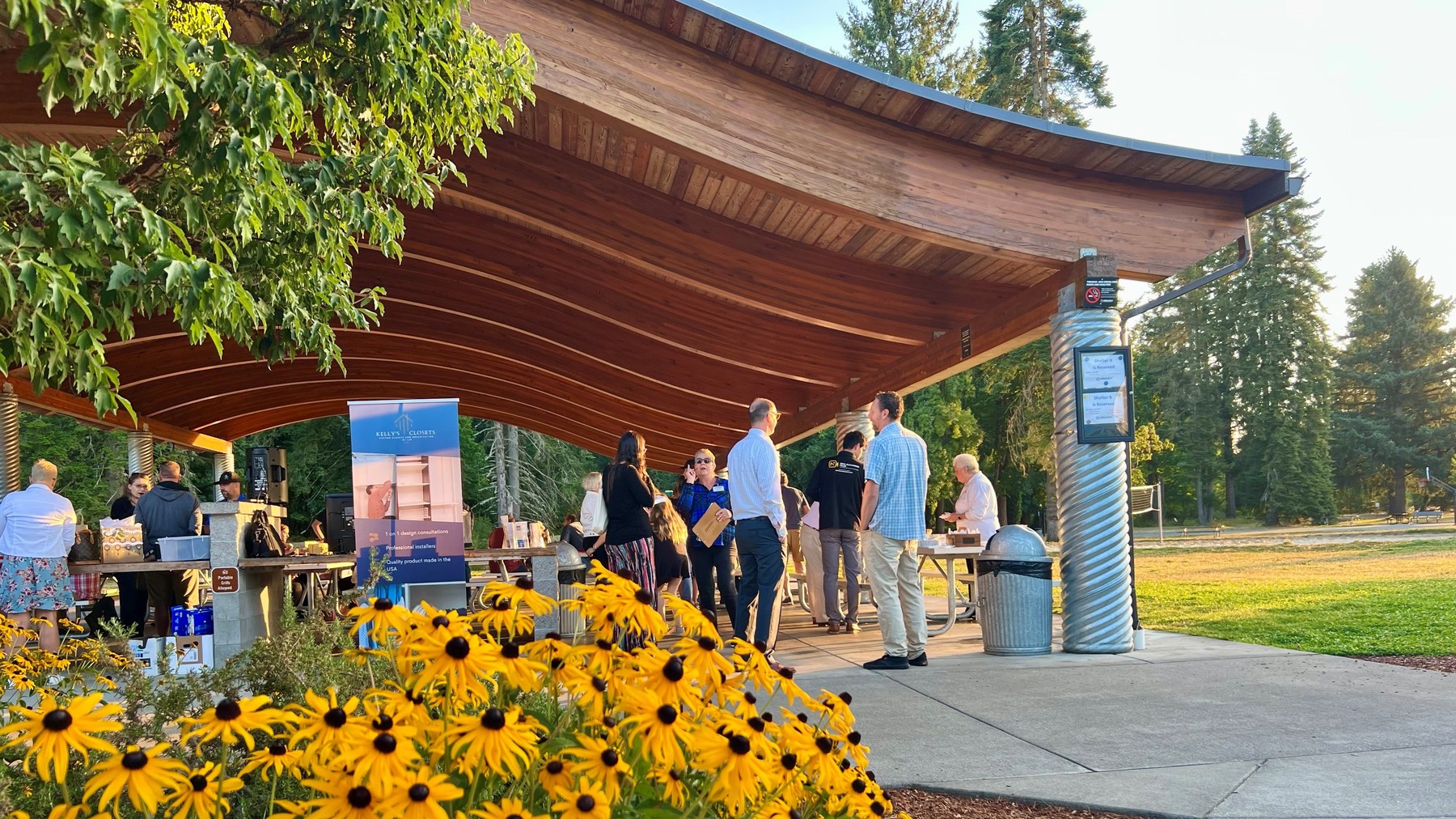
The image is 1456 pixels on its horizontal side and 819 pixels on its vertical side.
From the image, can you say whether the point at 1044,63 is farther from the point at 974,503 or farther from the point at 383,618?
the point at 383,618

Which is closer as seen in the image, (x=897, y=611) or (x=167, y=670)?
(x=167, y=670)

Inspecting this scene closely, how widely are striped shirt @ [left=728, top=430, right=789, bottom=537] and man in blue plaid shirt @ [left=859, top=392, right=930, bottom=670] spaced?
0.60 meters

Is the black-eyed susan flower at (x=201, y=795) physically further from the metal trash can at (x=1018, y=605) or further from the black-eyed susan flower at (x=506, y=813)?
the metal trash can at (x=1018, y=605)

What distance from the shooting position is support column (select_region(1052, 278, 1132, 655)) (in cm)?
742

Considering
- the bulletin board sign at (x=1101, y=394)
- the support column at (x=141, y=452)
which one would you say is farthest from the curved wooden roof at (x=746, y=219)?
the support column at (x=141, y=452)

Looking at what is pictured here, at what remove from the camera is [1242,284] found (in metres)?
53.8

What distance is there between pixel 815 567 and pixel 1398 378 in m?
57.0

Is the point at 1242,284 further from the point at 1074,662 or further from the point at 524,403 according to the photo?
the point at 1074,662

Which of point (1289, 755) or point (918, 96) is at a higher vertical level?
point (918, 96)

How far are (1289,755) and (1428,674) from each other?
279cm

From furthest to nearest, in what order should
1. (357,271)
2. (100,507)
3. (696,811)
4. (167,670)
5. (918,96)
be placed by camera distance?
(100,507), (357,271), (918,96), (167,670), (696,811)

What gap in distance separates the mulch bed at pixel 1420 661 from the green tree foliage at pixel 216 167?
6389 mm

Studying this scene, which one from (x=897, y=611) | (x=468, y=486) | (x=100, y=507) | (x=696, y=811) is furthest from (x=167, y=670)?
(x=468, y=486)

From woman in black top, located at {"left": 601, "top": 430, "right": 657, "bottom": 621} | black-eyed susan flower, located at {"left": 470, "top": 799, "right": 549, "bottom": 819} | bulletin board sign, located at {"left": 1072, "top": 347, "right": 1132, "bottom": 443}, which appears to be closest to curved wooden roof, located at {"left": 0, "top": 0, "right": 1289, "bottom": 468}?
bulletin board sign, located at {"left": 1072, "top": 347, "right": 1132, "bottom": 443}
